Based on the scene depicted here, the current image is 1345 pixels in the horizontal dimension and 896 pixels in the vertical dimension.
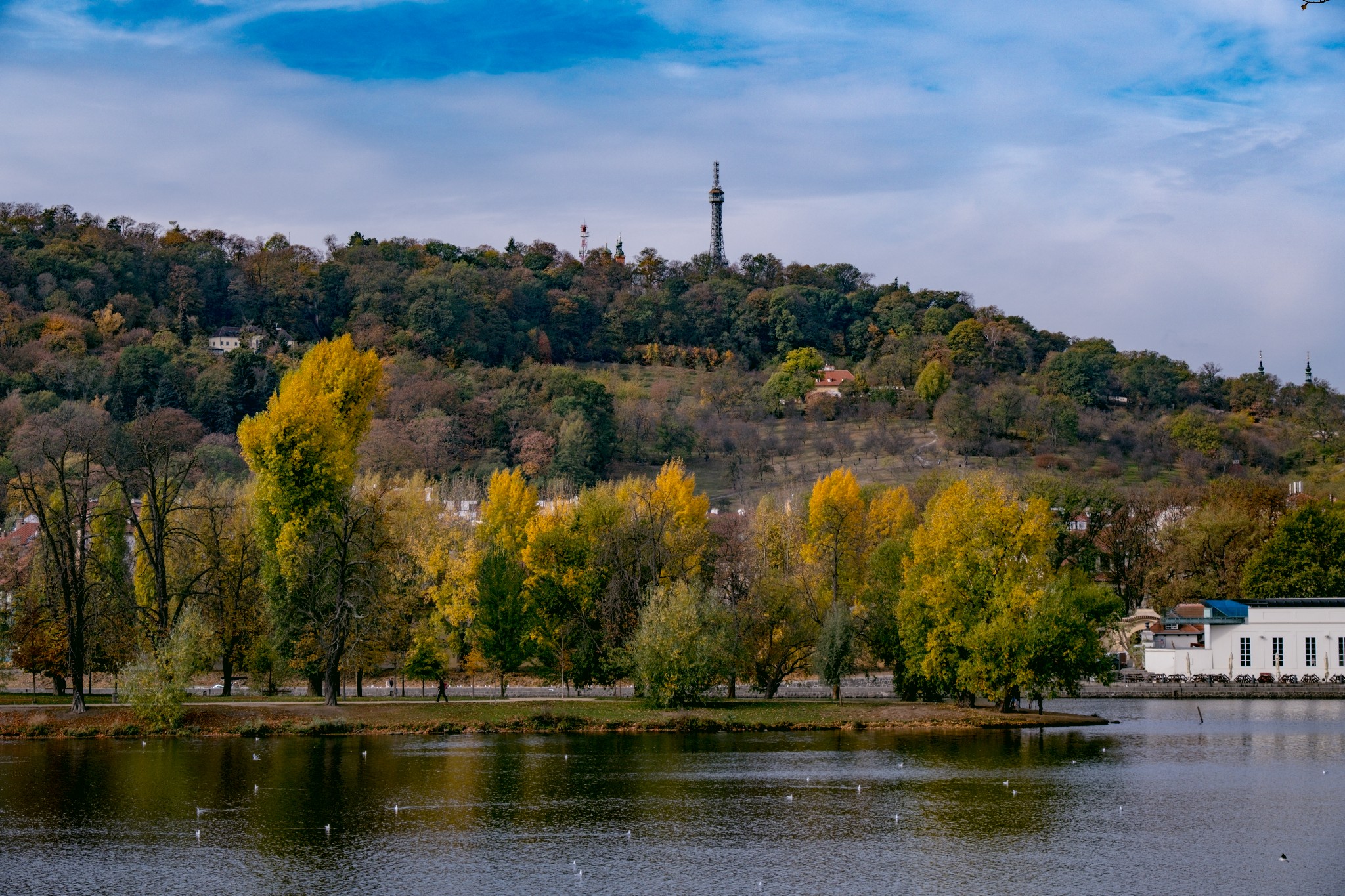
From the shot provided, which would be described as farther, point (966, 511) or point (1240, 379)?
point (1240, 379)

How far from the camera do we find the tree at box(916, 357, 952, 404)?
152250 millimetres

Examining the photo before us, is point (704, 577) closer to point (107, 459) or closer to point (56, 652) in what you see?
point (56, 652)

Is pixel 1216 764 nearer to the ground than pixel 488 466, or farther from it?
nearer to the ground

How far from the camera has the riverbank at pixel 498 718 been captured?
50.3m

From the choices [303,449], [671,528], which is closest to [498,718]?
[303,449]

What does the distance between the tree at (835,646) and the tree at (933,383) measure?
318ft

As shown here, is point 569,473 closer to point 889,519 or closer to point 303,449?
point 889,519

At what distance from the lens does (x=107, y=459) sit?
297ft

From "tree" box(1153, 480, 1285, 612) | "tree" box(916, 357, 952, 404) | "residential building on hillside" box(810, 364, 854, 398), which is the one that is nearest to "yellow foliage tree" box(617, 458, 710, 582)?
"tree" box(1153, 480, 1285, 612)

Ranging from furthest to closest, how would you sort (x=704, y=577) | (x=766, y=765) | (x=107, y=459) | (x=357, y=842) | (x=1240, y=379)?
(x=1240, y=379) → (x=107, y=459) → (x=704, y=577) → (x=766, y=765) → (x=357, y=842)

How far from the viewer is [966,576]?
181ft

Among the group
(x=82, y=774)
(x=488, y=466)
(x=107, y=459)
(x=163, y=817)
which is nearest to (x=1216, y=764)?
(x=163, y=817)

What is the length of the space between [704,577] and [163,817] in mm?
35662

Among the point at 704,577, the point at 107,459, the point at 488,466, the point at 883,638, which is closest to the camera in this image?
the point at 883,638
